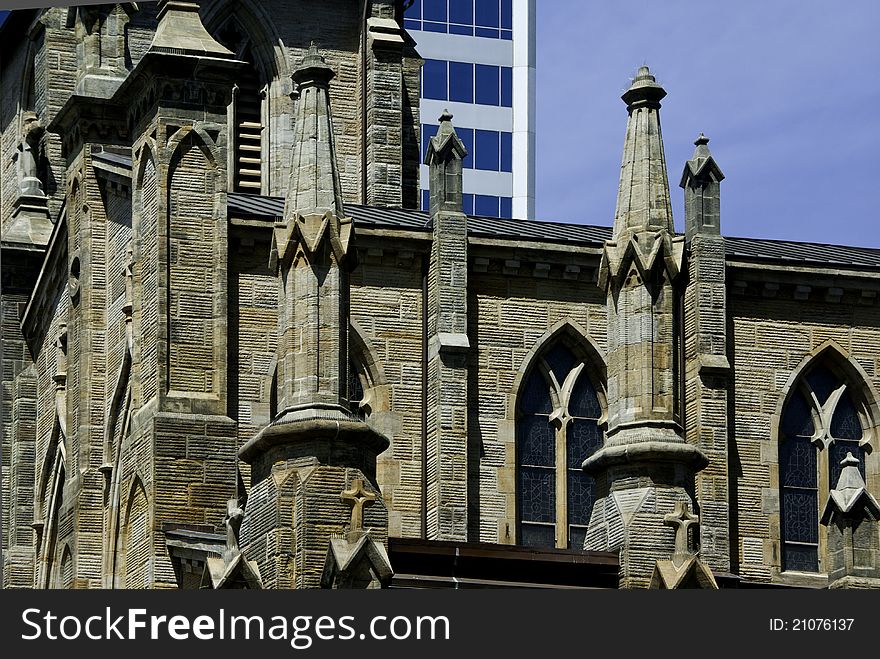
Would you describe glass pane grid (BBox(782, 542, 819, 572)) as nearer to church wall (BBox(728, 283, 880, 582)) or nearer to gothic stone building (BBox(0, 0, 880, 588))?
gothic stone building (BBox(0, 0, 880, 588))

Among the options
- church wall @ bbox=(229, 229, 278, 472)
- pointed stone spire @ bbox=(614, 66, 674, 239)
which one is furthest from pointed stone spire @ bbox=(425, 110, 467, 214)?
pointed stone spire @ bbox=(614, 66, 674, 239)

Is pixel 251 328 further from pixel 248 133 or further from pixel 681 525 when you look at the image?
pixel 248 133

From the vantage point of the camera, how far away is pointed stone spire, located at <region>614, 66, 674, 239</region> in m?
43.7

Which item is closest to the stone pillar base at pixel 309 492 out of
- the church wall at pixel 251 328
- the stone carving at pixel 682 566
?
the stone carving at pixel 682 566

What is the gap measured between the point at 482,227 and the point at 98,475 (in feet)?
29.8

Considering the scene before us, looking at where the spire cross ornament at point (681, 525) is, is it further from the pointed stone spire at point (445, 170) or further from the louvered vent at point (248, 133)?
the louvered vent at point (248, 133)

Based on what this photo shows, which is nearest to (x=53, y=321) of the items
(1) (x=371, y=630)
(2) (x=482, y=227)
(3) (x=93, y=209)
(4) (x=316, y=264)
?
(3) (x=93, y=209)

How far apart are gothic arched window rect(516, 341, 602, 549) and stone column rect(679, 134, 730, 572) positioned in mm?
2106

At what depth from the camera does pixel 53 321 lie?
188 ft

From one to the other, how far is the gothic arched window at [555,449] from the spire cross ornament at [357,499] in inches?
474

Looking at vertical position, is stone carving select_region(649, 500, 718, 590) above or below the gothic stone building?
below

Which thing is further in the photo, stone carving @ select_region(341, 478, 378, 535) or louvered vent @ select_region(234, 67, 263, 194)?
louvered vent @ select_region(234, 67, 263, 194)

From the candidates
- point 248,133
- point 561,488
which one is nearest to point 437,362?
point 561,488

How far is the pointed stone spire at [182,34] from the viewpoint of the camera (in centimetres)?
5000
